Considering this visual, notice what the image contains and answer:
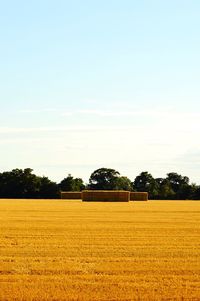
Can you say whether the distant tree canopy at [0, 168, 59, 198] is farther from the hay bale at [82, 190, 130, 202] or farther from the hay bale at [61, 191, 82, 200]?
the hay bale at [82, 190, 130, 202]

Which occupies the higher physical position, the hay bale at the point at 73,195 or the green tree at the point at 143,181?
the green tree at the point at 143,181

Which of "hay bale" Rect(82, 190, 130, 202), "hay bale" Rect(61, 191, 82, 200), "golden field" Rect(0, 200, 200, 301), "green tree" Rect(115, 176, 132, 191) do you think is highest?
"green tree" Rect(115, 176, 132, 191)

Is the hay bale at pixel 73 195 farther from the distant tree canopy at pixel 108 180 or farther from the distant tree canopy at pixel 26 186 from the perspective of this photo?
the distant tree canopy at pixel 108 180

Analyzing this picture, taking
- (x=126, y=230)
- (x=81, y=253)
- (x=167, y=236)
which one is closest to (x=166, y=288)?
(x=81, y=253)

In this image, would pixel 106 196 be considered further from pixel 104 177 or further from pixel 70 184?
pixel 104 177

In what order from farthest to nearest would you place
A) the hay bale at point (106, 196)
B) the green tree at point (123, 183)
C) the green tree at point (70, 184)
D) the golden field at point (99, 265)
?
the green tree at point (123, 183)
the green tree at point (70, 184)
the hay bale at point (106, 196)
the golden field at point (99, 265)

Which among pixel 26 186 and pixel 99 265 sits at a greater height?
pixel 26 186

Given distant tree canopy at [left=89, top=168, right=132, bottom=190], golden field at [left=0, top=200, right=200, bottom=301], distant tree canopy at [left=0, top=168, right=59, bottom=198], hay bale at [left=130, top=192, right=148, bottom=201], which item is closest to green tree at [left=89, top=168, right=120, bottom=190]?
distant tree canopy at [left=89, top=168, right=132, bottom=190]

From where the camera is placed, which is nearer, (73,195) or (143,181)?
(73,195)

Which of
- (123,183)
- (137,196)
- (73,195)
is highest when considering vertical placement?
(123,183)

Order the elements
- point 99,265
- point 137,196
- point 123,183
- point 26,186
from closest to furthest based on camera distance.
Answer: point 99,265 < point 137,196 < point 26,186 < point 123,183

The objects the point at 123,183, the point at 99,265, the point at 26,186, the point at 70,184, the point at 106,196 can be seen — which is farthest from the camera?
the point at 123,183

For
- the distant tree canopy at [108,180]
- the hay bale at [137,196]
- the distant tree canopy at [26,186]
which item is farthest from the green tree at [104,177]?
the hay bale at [137,196]

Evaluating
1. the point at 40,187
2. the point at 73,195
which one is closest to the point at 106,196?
the point at 73,195
